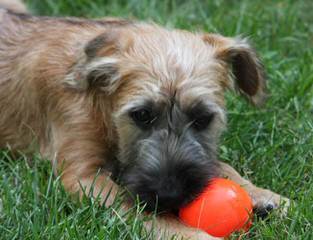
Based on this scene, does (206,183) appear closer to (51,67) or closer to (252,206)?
(252,206)

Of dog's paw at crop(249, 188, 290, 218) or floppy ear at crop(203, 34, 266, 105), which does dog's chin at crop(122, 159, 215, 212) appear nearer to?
dog's paw at crop(249, 188, 290, 218)

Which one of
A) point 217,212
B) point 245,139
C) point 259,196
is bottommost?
point 245,139

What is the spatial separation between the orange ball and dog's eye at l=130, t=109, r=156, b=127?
1.65ft

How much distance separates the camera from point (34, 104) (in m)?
5.57

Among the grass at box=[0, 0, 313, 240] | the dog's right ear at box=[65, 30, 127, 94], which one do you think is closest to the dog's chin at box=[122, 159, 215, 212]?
the grass at box=[0, 0, 313, 240]

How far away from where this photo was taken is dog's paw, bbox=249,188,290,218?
4.80 m

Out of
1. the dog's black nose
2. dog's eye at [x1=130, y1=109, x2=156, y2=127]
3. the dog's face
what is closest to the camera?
the dog's black nose

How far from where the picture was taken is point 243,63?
5328mm

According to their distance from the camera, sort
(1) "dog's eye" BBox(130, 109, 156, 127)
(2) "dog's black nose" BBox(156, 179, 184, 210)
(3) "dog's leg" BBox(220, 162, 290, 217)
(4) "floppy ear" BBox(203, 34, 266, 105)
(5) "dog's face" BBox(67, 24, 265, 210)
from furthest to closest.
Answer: (4) "floppy ear" BBox(203, 34, 266, 105), (3) "dog's leg" BBox(220, 162, 290, 217), (1) "dog's eye" BBox(130, 109, 156, 127), (5) "dog's face" BBox(67, 24, 265, 210), (2) "dog's black nose" BBox(156, 179, 184, 210)

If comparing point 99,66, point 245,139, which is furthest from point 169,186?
point 245,139

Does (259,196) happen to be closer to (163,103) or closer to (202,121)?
(202,121)

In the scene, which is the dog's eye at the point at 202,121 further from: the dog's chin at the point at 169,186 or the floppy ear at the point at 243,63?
the floppy ear at the point at 243,63

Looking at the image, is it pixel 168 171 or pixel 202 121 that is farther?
pixel 202 121

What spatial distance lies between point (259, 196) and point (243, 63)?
2.78ft
